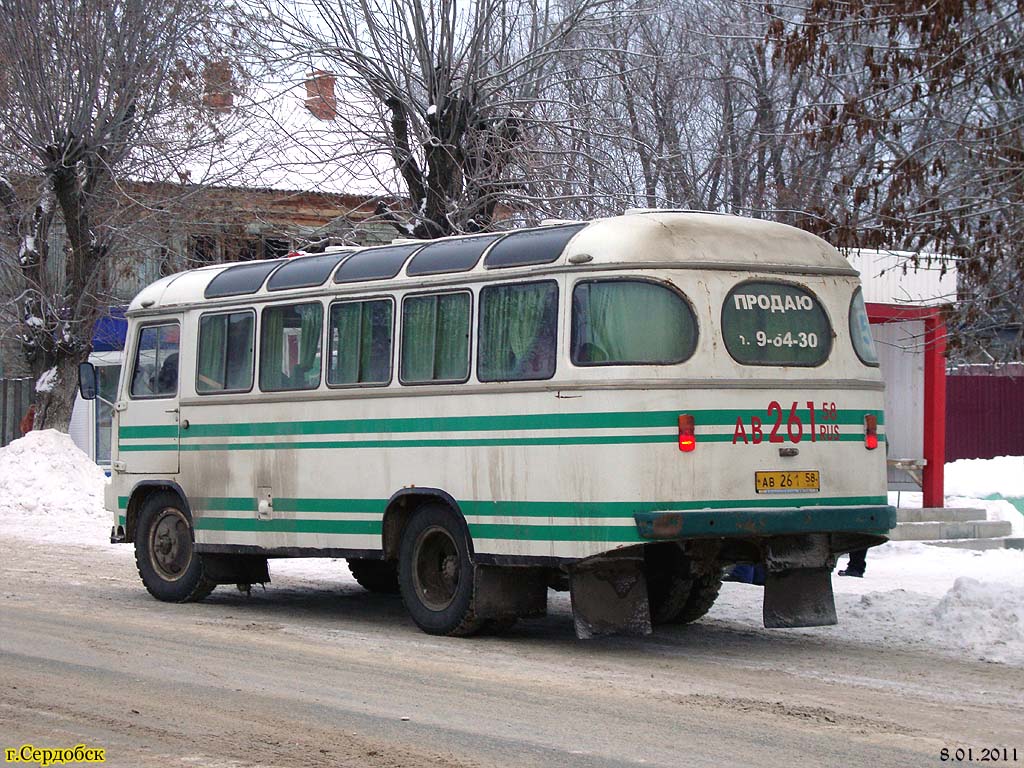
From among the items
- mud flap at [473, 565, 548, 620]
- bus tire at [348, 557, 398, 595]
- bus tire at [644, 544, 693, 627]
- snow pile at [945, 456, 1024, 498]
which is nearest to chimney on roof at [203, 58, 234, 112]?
bus tire at [348, 557, 398, 595]

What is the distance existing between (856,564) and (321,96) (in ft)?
31.2

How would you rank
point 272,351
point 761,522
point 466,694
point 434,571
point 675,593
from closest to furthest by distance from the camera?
point 466,694
point 761,522
point 434,571
point 675,593
point 272,351

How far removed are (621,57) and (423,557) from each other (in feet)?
39.1

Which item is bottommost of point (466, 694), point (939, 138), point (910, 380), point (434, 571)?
point (466, 694)

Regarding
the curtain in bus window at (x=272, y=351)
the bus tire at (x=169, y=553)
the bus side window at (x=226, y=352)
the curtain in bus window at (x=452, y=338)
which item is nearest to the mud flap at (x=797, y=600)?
the curtain in bus window at (x=452, y=338)

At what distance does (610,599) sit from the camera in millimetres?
10945

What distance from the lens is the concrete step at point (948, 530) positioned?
21.0 metres

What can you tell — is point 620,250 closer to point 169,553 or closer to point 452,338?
point 452,338

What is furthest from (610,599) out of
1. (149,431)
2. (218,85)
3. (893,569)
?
(218,85)

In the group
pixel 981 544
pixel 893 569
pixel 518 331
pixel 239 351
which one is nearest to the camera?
pixel 518 331

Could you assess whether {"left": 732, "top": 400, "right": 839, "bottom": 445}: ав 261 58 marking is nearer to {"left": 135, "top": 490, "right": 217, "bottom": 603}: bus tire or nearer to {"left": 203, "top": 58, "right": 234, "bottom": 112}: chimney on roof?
{"left": 135, "top": 490, "right": 217, "bottom": 603}: bus tire

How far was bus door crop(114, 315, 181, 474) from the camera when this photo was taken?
46.5 ft

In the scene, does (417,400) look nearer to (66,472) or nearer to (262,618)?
(262,618)

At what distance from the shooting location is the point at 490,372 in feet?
37.2
